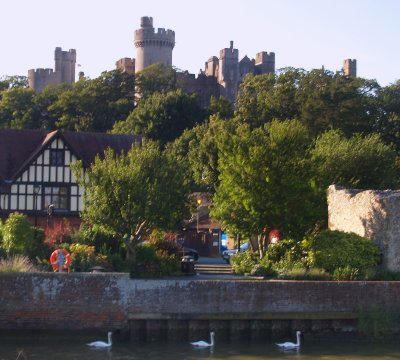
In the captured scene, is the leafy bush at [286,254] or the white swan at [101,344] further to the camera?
the leafy bush at [286,254]

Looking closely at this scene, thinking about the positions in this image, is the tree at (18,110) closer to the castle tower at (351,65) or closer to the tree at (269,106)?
the tree at (269,106)

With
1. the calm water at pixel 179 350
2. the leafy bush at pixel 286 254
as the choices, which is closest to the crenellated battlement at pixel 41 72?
the leafy bush at pixel 286 254

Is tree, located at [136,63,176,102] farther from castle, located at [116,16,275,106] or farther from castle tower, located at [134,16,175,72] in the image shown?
castle tower, located at [134,16,175,72]

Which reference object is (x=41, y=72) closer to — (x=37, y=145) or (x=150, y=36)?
(x=150, y=36)

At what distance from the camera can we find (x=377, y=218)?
29516mm

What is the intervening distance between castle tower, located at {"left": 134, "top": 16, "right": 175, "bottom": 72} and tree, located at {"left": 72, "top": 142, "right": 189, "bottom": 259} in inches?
3375

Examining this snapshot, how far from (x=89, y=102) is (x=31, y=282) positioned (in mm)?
49445

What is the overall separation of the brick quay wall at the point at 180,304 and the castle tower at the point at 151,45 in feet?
304

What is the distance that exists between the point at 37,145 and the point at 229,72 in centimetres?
6939

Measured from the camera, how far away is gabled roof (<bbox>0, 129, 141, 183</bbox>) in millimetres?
44469

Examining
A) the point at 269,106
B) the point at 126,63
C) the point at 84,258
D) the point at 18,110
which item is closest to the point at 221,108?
the point at 269,106

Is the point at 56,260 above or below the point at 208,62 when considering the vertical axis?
below

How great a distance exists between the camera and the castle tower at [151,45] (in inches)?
4616

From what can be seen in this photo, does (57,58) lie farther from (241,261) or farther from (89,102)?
(241,261)
